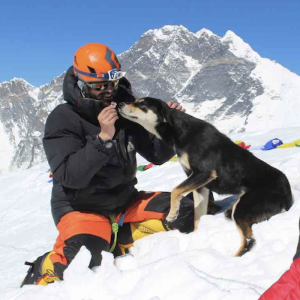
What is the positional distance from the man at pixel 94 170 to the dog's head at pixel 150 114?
0.54 ft

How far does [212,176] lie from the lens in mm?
3879

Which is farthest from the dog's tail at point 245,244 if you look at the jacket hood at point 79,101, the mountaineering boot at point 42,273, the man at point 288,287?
the jacket hood at point 79,101

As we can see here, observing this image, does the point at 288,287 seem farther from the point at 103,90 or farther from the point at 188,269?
→ the point at 103,90

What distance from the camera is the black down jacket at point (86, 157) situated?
3.57 m

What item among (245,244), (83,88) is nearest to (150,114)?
(83,88)

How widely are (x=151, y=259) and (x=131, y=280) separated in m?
0.65

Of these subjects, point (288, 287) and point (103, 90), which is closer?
point (288, 287)

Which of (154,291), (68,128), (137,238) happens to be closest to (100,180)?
(68,128)

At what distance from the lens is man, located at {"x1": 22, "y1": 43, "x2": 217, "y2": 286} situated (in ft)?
11.8

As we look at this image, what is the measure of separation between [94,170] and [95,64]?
1175 millimetres

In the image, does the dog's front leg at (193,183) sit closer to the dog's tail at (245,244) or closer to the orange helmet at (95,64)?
the dog's tail at (245,244)

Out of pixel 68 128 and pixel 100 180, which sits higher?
pixel 68 128

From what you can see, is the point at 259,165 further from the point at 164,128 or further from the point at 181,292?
the point at 181,292

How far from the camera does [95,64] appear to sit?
12.7 ft
